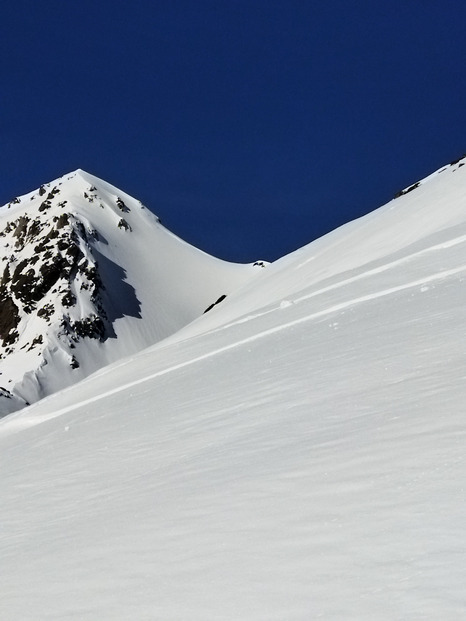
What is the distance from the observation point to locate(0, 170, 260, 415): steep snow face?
312 ft

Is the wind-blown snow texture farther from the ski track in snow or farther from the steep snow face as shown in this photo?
the steep snow face

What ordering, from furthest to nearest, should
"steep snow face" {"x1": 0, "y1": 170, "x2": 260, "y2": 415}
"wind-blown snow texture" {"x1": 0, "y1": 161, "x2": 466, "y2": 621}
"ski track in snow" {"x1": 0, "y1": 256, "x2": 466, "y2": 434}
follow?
"steep snow face" {"x1": 0, "y1": 170, "x2": 260, "y2": 415}, "ski track in snow" {"x1": 0, "y1": 256, "x2": 466, "y2": 434}, "wind-blown snow texture" {"x1": 0, "y1": 161, "x2": 466, "y2": 621}

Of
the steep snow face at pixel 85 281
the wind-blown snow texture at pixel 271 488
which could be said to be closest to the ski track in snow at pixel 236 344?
the wind-blown snow texture at pixel 271 488

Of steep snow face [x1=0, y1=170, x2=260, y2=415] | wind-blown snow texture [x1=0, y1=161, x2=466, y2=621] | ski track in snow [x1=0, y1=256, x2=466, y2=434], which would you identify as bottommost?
wind-blown snow texture [x1=0, y1=161, x2=466, y2=621]

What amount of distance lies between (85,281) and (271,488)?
104 meters

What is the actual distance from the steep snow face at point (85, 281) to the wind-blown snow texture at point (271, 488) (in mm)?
77920

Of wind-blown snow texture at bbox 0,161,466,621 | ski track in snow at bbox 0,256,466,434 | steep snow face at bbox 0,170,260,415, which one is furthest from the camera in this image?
steep snow face at bbox 0,170,260,415

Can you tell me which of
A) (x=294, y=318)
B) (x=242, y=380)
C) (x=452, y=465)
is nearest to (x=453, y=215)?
(x=294, y=318)

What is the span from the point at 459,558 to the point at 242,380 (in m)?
6.56

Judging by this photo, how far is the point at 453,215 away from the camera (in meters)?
19.9

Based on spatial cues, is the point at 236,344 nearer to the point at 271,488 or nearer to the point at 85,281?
the point at 271,488

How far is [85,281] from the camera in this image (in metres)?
107

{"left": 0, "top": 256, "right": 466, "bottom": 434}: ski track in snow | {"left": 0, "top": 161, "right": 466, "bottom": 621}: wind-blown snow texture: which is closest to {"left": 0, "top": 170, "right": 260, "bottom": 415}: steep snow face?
{"left": 0, "top": 256, "right": 466, "bottom": 434}: ski track in snow

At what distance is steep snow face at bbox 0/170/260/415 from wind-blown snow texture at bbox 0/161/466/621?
77920mm
